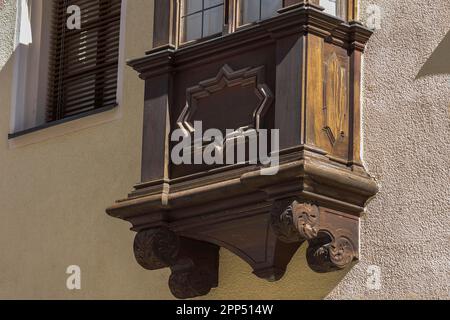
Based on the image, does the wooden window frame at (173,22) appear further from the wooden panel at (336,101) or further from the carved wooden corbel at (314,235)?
the carved wooden corbel at (314,235)

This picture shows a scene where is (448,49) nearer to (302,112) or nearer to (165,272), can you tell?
(302,112)

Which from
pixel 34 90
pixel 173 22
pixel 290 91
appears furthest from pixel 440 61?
pixel 34 90

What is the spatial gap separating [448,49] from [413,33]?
14.6 inches

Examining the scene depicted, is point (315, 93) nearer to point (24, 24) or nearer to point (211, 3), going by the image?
point (211, 3)

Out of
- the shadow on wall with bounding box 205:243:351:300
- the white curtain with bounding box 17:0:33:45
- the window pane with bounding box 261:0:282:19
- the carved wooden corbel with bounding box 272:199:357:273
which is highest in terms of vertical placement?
the white curtain with bounding box 17:0:33:45

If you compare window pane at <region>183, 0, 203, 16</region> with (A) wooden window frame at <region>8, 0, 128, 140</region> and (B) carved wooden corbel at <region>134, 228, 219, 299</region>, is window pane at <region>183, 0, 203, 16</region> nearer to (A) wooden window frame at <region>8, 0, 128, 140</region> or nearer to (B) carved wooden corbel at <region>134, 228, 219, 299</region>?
(B) carved wooden corbel at <region>134, 228, 219, 299</region>

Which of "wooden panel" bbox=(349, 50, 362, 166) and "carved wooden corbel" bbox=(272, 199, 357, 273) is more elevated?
"wooden panel" bbox=(349, 50, 362, 166)

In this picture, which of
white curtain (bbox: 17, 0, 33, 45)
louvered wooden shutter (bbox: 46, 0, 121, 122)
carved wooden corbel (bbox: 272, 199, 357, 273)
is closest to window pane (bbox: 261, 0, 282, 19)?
carved wooden corbel (bbox: 272, 199, 357, 273)

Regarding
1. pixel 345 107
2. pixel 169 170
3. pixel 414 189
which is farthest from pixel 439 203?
pixel 169 170

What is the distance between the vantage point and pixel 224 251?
45.8ft

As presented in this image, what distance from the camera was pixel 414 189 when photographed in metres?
12.9

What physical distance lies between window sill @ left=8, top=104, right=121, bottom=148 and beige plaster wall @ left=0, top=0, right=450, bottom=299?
18mm

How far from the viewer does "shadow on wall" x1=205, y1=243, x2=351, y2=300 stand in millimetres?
13234

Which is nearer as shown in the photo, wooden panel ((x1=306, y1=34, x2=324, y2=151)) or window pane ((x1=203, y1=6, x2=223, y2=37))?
wooden panel ((x1=306, y1=34, x2=324, y2=151))
